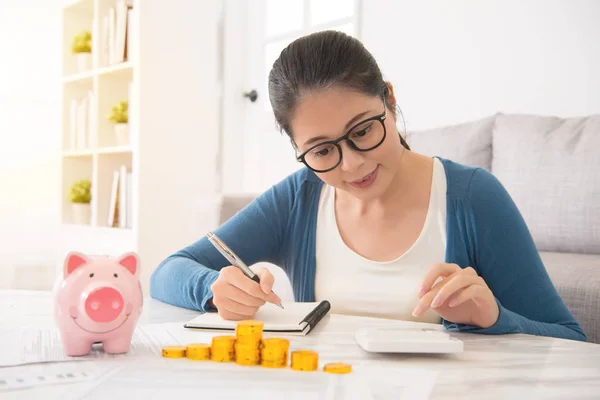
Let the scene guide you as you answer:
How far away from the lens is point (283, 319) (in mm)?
871

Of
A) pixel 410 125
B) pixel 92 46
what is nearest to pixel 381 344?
pixel 410 125

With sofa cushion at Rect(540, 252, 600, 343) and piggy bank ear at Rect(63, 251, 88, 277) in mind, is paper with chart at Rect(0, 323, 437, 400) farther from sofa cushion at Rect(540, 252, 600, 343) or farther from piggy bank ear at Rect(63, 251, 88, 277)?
sofa cushion at Rect(540, 252, 600, 343)

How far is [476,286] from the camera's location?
2.68 feet

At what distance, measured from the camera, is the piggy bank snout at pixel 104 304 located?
65cm

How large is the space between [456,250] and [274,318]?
1.32 ft

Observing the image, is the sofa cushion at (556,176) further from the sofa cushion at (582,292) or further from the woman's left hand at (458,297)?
the woman's left hand at (458,297)

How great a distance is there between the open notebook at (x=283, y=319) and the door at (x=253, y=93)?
90.4 inches

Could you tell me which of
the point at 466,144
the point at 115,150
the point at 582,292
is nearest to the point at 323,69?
the point at 582,292

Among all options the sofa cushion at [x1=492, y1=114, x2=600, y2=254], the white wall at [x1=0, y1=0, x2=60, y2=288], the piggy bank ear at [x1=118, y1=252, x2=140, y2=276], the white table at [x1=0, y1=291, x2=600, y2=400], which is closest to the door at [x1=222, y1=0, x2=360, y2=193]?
the white wall at [x1=0, y1=0, x2=60, y2=288]

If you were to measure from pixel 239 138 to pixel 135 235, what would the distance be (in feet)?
2.86

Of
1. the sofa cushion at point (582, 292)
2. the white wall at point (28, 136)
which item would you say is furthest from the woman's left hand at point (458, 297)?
the white wall at point (28, 136)

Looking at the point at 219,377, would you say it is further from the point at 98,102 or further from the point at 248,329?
the point at 98,102

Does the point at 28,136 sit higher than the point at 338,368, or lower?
higher

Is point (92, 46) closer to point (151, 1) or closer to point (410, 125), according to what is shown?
point (151, 1)
